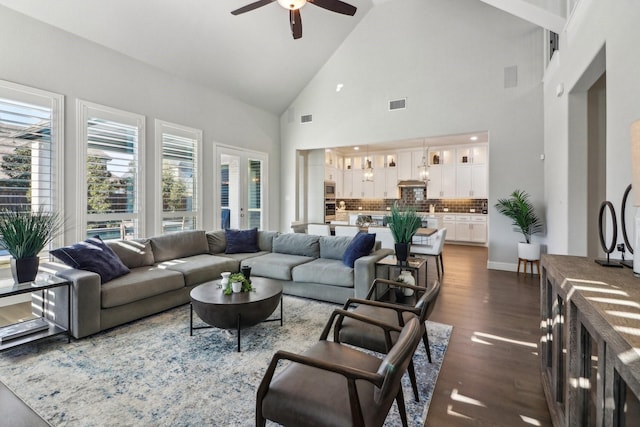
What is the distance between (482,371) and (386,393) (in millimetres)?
1536

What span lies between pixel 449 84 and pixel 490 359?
520cm

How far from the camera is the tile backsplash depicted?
9.27m

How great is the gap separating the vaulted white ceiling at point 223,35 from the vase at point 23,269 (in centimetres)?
304

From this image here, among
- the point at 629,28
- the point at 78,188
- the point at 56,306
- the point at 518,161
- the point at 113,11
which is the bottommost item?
the point at 56,306

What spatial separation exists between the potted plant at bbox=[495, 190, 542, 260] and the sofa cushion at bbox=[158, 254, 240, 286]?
4.58 meters

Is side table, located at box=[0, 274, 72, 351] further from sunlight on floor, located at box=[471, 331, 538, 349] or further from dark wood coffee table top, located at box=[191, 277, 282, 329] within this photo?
sunlight on floor, located at box=[471, 331, 538, 349]

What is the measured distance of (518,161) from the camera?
18.3ft

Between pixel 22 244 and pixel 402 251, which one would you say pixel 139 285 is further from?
pixel 402 251

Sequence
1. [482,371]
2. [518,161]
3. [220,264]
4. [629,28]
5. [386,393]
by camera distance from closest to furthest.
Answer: [386,393]
[629,28]
[482,371]
[220,264]
[518,161]

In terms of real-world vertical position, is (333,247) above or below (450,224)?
below

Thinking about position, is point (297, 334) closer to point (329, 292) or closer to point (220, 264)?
point (329, 292)

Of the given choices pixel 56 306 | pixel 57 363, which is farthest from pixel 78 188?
pixel 57 363

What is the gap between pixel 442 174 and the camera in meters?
9.31

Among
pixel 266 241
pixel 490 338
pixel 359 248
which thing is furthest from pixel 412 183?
pixel 490 338
